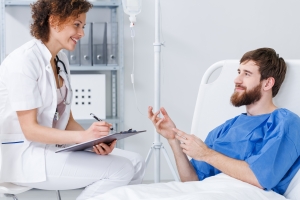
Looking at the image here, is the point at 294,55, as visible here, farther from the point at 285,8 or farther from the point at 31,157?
the point at 31,157

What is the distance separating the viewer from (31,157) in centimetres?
179

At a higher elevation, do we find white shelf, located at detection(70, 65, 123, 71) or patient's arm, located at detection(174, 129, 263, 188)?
white shelf, located at detection(70, 65, 123, 71)

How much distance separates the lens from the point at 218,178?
1764 mm

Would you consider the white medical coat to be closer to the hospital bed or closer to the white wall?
the hospital bed

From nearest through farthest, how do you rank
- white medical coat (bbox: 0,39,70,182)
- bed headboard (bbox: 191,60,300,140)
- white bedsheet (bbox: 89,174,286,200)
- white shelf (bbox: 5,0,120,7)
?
white bedsheet (bbox: 89,174,286,200) < white medical coat (bbox: 0,39,70,182) < bed headboard (bbox: 191,60,300,140) < white shelf (bbox: 5,0,120,7)

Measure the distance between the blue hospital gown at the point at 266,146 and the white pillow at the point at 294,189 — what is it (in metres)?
0.01

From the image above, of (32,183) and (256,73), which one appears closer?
(32,183)

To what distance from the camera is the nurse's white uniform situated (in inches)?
69.7

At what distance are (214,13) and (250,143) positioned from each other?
1.79 m

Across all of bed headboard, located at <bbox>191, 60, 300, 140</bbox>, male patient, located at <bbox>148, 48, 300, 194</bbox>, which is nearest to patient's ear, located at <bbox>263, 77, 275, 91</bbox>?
male patient, located at <bbox>148, 48, 300, 194</bbox>

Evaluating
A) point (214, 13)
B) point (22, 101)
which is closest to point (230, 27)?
point (214, 13)

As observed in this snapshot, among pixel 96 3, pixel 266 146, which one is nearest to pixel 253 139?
pixel 266 146

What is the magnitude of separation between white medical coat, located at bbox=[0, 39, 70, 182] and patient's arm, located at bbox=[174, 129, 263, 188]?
51cm

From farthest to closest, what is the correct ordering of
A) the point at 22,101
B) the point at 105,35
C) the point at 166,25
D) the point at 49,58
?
the point at 166,25
the point at 105,35
the point at 49,58
the point at 22,101
